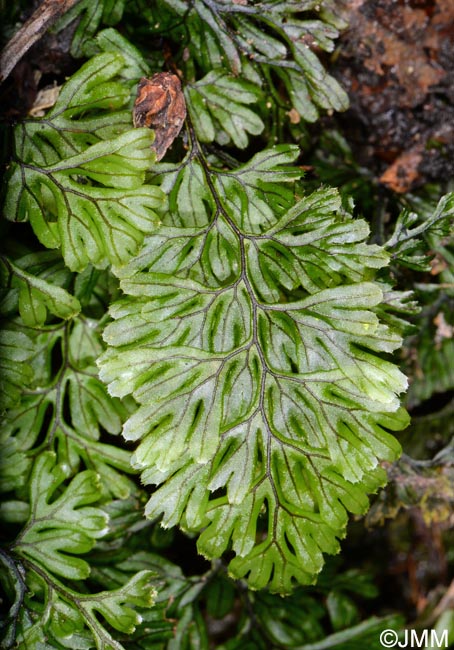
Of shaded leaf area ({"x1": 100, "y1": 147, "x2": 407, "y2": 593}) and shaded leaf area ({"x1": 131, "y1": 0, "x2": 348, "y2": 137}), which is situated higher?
shaded leaf area ({"x1": 131, "y1": 0, "x2": 348, "y2": 137})

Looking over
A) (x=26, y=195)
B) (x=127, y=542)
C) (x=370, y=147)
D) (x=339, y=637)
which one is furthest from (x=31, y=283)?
(x=339, y=637)

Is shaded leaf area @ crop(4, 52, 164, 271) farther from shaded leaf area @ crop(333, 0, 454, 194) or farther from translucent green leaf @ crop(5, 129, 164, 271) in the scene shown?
shaded leaf area @ crop(333, 0, 454, 194)

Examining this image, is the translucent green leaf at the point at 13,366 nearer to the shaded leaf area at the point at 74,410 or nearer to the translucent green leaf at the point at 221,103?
the shaded leaf area at the point at 74,410

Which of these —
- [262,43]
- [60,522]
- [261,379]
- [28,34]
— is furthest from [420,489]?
[28,34]

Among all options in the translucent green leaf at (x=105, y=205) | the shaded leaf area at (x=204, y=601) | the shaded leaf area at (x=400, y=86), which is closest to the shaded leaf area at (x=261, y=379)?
the translucent green leaf at (x=105, y=205)

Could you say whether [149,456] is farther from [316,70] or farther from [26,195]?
[316,70]

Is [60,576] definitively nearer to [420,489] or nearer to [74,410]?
[74,410]

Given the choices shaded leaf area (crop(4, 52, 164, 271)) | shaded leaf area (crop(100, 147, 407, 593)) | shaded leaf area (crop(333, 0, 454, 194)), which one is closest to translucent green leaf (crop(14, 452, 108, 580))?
shaded leaf area (crop(100, 147, 407, 593))
